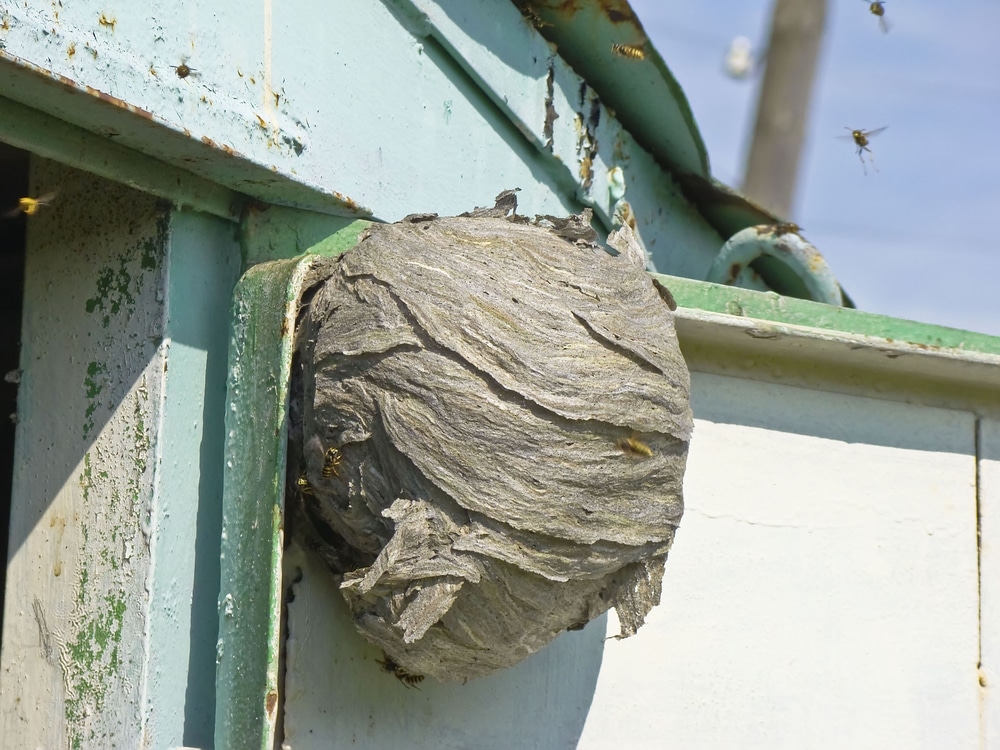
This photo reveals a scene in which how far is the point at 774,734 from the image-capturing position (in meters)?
2.84

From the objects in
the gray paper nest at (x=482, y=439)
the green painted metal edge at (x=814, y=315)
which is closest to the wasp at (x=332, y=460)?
the gray paper nest at (x=482, y=439)

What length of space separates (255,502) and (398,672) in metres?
0.42

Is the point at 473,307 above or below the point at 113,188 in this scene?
below

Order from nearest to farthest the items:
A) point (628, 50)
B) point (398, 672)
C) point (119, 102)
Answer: point (119, 102)
point (398, 672)
point (628, 50)

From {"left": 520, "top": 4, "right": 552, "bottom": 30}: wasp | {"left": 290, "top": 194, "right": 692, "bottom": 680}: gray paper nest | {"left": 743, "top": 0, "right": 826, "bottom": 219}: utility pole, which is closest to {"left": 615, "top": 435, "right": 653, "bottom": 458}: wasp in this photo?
{"left": 290, "top": 194, "right": 692, "bottom": 680}: gray paper nest

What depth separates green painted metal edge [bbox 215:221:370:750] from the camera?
215 centimetres

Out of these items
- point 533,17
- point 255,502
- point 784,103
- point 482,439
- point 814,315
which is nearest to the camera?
point 482,439

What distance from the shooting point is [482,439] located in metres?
2.08

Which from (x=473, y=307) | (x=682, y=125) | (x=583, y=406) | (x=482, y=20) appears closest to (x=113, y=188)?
(x=473, y=307)

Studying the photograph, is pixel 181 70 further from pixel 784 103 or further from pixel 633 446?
pixel 784 103

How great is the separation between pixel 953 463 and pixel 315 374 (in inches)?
68.2

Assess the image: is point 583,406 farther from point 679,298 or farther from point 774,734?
point 774,734

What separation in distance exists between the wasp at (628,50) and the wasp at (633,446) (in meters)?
1.66

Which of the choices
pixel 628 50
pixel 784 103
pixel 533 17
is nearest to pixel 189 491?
pixel 533 17
